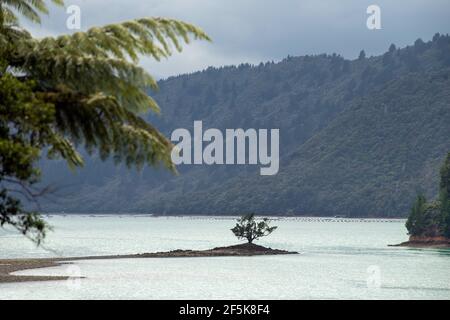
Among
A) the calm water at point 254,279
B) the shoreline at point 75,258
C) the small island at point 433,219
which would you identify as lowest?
the calm water at point 254,279

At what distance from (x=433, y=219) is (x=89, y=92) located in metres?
126

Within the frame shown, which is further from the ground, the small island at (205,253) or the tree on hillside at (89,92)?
the tree on hillside at (89,92)

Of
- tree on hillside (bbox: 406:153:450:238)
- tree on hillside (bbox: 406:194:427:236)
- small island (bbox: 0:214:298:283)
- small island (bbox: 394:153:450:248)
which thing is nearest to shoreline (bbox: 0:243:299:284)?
small island (bbox: 0:214:298:283)

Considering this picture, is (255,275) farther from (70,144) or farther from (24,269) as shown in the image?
(70,144)

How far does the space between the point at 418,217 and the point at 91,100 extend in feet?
417

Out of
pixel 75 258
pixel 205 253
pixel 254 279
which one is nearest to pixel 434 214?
pixel 205 253

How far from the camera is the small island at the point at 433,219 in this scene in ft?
430

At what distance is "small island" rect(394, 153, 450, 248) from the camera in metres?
131

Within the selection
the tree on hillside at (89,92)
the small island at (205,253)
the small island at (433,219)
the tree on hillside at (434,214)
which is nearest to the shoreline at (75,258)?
the small island at (205,253)

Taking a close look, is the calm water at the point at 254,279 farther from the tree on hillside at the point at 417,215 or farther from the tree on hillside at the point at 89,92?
the tree on hillside at the point at 89,92

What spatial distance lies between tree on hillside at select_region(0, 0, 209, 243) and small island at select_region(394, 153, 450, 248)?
11721cm

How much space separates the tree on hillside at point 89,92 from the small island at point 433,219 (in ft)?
385

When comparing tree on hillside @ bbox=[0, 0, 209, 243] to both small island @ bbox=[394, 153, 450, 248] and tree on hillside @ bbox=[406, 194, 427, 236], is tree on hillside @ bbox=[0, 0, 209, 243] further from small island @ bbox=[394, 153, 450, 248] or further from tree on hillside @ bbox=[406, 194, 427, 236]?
tree on hillside @ bbox=[406, 194, 427, 236]

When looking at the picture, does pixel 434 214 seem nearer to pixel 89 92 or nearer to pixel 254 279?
pixel 254 279
